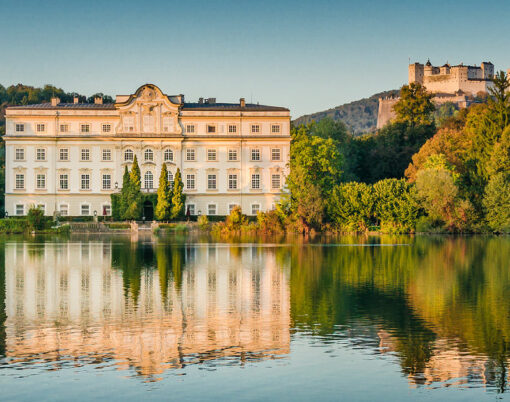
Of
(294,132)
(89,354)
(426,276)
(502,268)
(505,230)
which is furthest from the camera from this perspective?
(294,132)

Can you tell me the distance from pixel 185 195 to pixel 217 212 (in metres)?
3.22

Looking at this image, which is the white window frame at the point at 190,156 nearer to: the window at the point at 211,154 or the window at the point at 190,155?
the window at the point at 190,155

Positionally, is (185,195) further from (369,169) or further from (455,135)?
(455,135)

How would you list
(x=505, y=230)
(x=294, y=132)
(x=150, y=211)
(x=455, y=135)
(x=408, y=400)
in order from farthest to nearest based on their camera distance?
(x=294, y=132) < (x=150, y=211) < (x=455, y=135) < (x=505, y=230) < (x=408, y=400)

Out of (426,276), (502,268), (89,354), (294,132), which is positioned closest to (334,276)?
(426,276)

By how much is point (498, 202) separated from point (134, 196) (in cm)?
2864

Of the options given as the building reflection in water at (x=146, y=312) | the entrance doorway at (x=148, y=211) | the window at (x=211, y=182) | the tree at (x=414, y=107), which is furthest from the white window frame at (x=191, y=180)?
the building reflection in water at (x=146, y=312)

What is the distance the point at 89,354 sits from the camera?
11.9 m

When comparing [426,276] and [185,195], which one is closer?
[426,276]

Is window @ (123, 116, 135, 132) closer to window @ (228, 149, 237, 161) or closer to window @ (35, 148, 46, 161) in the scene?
window @ (35, 148, 46, 161)

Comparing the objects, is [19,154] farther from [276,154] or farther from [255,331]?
[255,331]

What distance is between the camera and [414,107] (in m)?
74.9

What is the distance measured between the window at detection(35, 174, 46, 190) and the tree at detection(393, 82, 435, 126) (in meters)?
33.6

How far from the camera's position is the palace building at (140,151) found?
6544 cm
